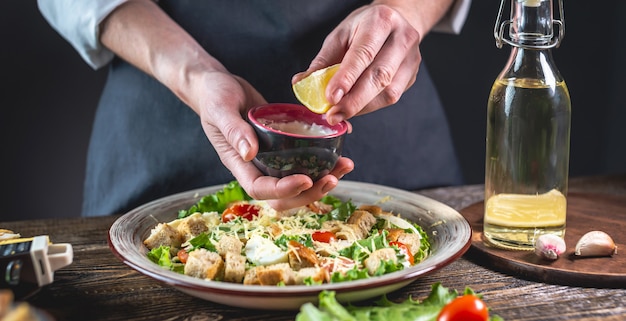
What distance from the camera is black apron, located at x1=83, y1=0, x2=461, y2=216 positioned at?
222 centimetres

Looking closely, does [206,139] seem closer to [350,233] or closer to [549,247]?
[350,233]

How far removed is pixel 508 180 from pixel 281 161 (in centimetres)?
54

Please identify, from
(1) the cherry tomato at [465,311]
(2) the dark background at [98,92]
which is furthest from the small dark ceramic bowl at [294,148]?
(2) the dark background at [98,92]

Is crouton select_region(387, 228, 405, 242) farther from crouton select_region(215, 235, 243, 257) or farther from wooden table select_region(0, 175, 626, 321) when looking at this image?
crouton select_region(215, 235, 243, 257)

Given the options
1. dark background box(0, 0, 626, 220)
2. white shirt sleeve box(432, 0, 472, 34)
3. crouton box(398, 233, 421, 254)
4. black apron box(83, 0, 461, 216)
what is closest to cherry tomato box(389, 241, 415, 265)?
crouton box(398, 233, 421, 254)

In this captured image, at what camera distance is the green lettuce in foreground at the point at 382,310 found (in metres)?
1.17

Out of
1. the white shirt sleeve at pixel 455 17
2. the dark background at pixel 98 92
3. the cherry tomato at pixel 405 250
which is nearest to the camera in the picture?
the cherry tomato at pixel 405 250

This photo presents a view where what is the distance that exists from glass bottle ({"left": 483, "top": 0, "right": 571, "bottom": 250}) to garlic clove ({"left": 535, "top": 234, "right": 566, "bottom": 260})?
0.18ft

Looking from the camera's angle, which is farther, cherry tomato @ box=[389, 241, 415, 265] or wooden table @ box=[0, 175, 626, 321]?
cherry tomato @ box=[389, 241, 415, 265]

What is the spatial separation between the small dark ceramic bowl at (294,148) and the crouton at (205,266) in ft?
0.81

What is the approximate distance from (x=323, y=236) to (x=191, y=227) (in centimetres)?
31

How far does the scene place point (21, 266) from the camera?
1295 mm

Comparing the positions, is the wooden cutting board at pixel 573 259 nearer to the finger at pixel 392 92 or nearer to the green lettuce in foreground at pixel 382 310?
the green lettuce in foreground at pixel 382 310

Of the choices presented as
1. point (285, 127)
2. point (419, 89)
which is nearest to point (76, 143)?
point (419, 89)
